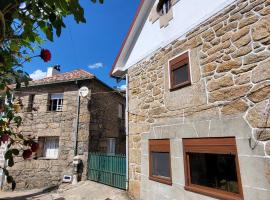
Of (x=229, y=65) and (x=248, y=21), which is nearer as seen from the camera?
(x=248, y=21)

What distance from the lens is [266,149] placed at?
350 centimetres

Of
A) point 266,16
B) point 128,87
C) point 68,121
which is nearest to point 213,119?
point 266,16

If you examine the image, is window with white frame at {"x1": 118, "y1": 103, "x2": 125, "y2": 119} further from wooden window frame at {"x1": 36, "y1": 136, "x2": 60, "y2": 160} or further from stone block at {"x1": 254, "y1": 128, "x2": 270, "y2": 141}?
stone block at {"x1": 254, "y1": 128, "x2": 270, "y2": 141}

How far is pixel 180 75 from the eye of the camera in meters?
5.64

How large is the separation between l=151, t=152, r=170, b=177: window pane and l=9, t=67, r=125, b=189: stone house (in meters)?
5.32

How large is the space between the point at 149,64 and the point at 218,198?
177 inches

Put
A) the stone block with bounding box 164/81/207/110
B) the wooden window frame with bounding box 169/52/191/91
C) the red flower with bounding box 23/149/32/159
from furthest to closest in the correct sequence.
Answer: the wooden window frame with bounding box 169/52/191/91
the stone block with bounding box 164/81/207/110
the red flower with bounding box 23/149/32/159

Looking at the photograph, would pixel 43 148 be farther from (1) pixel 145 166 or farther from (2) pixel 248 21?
(2) pixel 248 21

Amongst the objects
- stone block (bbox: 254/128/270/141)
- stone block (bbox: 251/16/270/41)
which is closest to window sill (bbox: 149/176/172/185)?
stone block (bbox: 254/128/270/141)

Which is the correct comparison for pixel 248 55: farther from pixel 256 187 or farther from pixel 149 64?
pixel 149 64

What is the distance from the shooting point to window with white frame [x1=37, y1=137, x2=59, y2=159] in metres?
11.3

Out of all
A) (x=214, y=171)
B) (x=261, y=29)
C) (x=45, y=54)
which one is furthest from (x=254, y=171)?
(x=45, y=54)

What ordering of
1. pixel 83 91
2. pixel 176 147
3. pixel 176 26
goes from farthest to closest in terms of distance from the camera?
pixel 83 91
pixel 176 26
pixel 176 147

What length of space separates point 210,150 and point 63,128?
8969 millimetres
